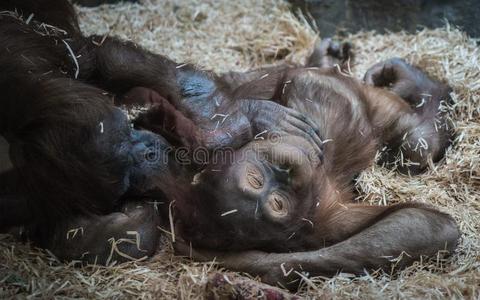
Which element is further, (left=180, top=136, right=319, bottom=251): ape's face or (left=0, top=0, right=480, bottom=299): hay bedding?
(left=180, top=136, right=319, bottom=251): ape's face

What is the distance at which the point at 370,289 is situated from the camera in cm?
227

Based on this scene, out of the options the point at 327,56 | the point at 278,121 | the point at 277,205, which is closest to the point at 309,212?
the point at 277,205

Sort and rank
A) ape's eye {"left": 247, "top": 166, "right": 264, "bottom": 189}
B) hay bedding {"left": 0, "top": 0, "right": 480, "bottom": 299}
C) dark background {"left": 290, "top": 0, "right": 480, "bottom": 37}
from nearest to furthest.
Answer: hay bedding {"left": 0, "top": 0, "right": 480, "bottom": 299}, ape's eye {"left": 247, "top": 166, "right": 264, "bottom": 189}, dark background {"left": 290, "top": 0, "right": 480, "bottom": 37}

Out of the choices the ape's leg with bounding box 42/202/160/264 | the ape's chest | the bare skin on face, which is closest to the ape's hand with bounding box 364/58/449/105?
the bare skin on face

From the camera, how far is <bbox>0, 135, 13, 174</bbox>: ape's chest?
2590mm

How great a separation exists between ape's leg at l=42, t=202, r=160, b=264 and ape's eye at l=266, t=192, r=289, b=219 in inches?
18.6

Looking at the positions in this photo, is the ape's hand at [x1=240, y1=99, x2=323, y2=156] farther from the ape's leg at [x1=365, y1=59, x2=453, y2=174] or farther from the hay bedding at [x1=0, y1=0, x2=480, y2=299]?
the ape's leg at [x1=365, y1=59, x2=453, y2=174]

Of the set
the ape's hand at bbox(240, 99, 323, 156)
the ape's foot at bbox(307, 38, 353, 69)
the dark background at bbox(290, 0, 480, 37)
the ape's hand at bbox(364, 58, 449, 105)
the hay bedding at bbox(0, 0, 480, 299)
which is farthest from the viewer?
the dark background at bbox(290, 0, 480, 37)

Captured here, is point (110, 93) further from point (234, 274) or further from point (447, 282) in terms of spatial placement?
point (447, 282)

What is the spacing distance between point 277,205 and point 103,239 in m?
0.66

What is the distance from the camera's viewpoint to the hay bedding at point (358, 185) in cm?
230

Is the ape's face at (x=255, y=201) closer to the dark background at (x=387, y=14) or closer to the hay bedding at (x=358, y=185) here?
the hay bedding at (x=358, y=185)

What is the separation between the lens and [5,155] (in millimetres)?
2600

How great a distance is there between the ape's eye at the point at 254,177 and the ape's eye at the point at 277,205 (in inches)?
2.5
